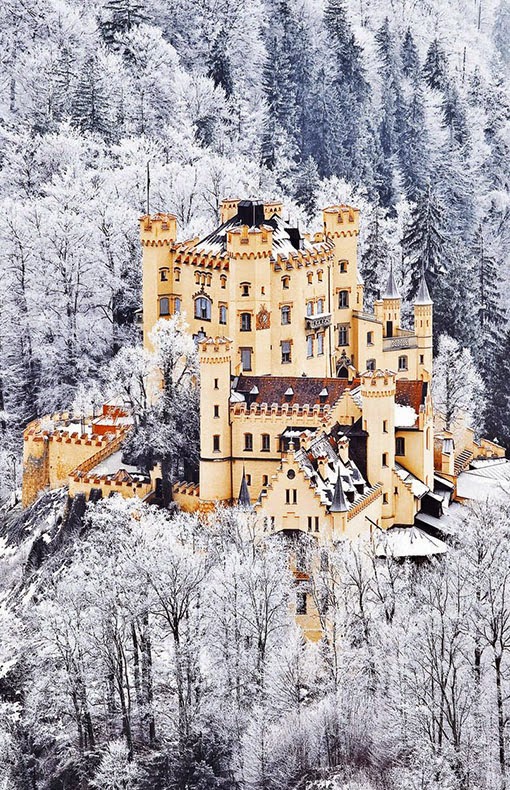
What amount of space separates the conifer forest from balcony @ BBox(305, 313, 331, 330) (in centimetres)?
738

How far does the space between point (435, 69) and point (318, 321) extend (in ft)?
280

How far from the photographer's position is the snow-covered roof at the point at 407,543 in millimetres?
85688

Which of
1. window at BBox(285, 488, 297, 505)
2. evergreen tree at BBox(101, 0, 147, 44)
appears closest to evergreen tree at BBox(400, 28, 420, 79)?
evergreen tree at BBox(101, 0, 147, 44)

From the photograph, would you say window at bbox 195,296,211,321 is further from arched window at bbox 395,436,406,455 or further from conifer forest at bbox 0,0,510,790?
arched window at bbox 395,436,406,455

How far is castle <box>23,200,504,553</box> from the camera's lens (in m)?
87.3

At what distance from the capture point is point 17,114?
495 feet

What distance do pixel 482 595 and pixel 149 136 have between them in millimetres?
74977

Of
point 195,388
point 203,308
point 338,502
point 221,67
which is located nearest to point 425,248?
point 203,308

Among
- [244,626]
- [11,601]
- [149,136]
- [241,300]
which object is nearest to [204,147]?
[149,136]

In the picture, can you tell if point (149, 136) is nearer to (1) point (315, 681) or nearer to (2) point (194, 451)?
(2) point (194, 451)

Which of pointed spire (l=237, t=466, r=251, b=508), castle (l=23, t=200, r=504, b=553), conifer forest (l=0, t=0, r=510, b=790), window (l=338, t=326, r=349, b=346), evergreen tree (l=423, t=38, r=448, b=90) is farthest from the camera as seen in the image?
evergreen tree (l=423, t=38, r=448, b=90)

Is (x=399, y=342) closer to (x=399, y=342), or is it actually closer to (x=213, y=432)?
(x=399, y=342)

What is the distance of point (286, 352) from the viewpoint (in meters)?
98.9

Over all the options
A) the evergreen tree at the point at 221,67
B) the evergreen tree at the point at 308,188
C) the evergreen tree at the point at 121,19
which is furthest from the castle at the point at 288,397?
the evergreen tree at the point at 121,19
